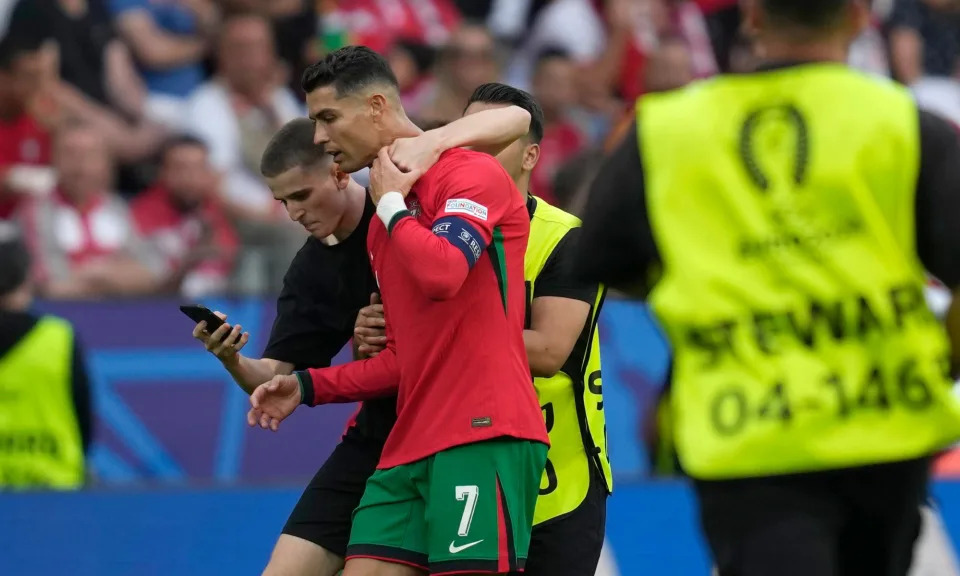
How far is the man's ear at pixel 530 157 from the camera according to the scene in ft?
17.7

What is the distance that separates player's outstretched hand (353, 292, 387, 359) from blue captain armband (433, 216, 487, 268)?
63cm

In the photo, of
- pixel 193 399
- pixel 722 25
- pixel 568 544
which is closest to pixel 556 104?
pixel 722 25

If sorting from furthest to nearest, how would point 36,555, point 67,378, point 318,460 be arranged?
point 318,460 → point 67,378 → point 36,555

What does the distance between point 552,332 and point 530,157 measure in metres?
0.81

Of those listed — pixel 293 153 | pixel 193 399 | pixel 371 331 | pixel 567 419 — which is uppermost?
pixel 293 153

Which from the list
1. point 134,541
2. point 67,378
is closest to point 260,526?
point 134,541

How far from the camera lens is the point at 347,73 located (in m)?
4.73

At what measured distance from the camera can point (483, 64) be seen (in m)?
11.1

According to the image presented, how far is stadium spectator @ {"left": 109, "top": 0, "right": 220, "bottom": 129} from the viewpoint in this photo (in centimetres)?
1130

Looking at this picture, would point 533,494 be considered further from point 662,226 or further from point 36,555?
point 36,555

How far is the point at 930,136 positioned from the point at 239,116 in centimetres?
824

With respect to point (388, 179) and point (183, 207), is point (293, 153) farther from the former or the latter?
point (183, 207)

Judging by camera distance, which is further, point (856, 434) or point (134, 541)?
point (134, 541)

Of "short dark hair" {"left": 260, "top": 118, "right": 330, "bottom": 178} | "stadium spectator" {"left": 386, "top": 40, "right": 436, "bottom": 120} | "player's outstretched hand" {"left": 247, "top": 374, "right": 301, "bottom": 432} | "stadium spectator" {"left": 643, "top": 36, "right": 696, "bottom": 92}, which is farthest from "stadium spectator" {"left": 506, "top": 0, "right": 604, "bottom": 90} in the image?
"player's outstretched hand" {"left": 247, "top": 374, "right": 301, "bottom": 432}
